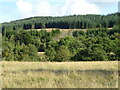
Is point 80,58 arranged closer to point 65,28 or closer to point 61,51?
point 61,51

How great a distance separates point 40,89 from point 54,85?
0.45 meters

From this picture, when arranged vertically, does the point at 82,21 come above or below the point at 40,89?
above

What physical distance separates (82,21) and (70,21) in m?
7.82

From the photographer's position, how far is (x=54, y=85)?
21.6ft

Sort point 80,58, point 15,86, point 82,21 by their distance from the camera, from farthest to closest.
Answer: point 82,21, point 80,58, point 15,86

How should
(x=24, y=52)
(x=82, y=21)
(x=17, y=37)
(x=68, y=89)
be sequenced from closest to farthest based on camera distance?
(x=68, y=89), (x=24, y=52), (x=17, y=37), (x=82, y=21)

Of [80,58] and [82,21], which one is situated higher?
[82,21]

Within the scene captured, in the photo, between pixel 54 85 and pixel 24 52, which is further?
pixel 24 52

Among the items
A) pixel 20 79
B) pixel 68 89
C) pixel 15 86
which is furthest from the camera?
pixel 20 79

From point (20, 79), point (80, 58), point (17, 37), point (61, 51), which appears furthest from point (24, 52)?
point (20, 79)

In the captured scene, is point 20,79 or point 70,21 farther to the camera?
point 70,21

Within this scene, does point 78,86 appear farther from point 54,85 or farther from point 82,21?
point 82,21

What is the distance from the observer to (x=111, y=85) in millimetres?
6836

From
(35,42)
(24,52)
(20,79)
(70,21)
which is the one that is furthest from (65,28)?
(20,79)
